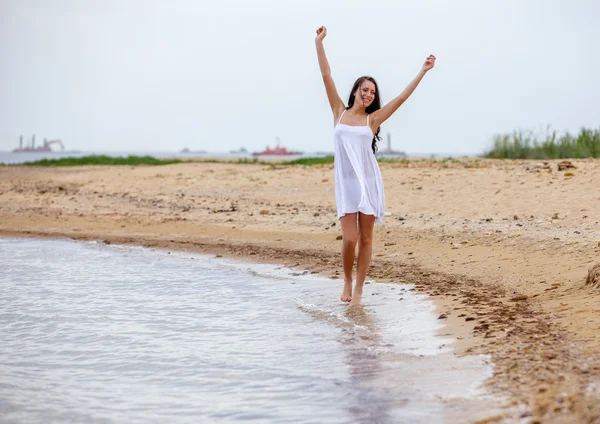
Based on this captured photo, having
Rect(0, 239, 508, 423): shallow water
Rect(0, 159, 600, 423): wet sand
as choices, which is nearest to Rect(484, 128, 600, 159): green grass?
Rect(0, 159, 600, 423): wet sand

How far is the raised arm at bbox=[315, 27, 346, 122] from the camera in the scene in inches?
277

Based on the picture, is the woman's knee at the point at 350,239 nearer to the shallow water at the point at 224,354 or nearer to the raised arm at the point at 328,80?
the shallow water at the point at 224,354

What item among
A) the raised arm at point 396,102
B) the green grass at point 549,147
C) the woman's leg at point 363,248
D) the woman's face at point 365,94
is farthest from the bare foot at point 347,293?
the green grass at point 549,147

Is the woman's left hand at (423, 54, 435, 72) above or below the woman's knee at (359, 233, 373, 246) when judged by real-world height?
above

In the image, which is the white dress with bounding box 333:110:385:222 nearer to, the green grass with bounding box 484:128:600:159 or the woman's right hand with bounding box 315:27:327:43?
the woman's right hand with bounding box 315:27:327:43

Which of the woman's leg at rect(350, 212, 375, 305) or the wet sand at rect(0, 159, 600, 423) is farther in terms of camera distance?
the woman's leg at rect(350, 212, 375, 305)

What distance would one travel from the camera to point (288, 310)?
7.18 meters

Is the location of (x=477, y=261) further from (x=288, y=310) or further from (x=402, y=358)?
(x=402, y=358)

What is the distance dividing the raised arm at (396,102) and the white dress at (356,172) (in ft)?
0.41

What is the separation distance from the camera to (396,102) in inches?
273

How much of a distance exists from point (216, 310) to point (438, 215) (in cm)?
638

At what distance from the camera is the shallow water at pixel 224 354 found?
14.4ft

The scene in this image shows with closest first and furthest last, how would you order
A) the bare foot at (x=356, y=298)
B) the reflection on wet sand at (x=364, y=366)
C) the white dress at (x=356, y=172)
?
the reflection on wet sand at (x=364, y=366) → the white dress at (x=356, y=172) → the bare foot at (x=356, y=298)

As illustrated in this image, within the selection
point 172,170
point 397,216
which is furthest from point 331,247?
point 172,170
